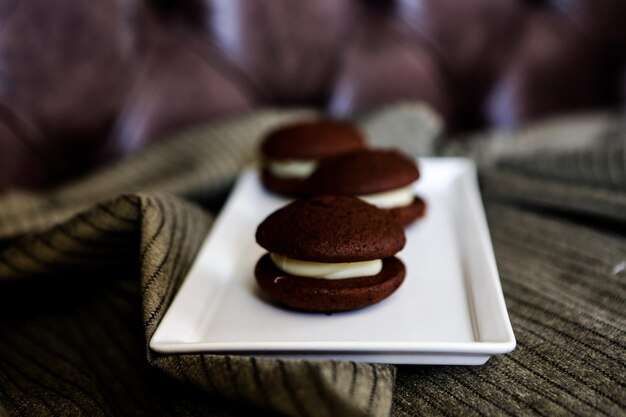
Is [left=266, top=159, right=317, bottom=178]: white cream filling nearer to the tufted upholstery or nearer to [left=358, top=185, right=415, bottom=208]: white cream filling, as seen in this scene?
[left=358, top=185, right=415, bottom=208]: white cream filling

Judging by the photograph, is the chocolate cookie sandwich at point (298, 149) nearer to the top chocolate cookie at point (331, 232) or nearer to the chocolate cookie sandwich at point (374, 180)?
the chocolate cookie sandwich at point (374, 180)

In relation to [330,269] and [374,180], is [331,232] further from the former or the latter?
[374,180]

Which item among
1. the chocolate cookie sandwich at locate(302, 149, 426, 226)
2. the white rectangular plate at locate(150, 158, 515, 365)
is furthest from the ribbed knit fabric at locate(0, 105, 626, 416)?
the chocolate cookie sandwich at locate(302, 149, 426, 226)

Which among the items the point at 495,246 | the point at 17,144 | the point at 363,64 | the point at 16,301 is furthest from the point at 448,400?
the point at 363,64

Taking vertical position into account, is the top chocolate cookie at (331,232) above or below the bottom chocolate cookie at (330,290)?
above

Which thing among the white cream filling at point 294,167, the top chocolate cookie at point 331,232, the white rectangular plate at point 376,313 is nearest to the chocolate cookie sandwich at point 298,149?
the white cream filling at point 294,167

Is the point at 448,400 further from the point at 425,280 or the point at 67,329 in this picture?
the point at 67,329
